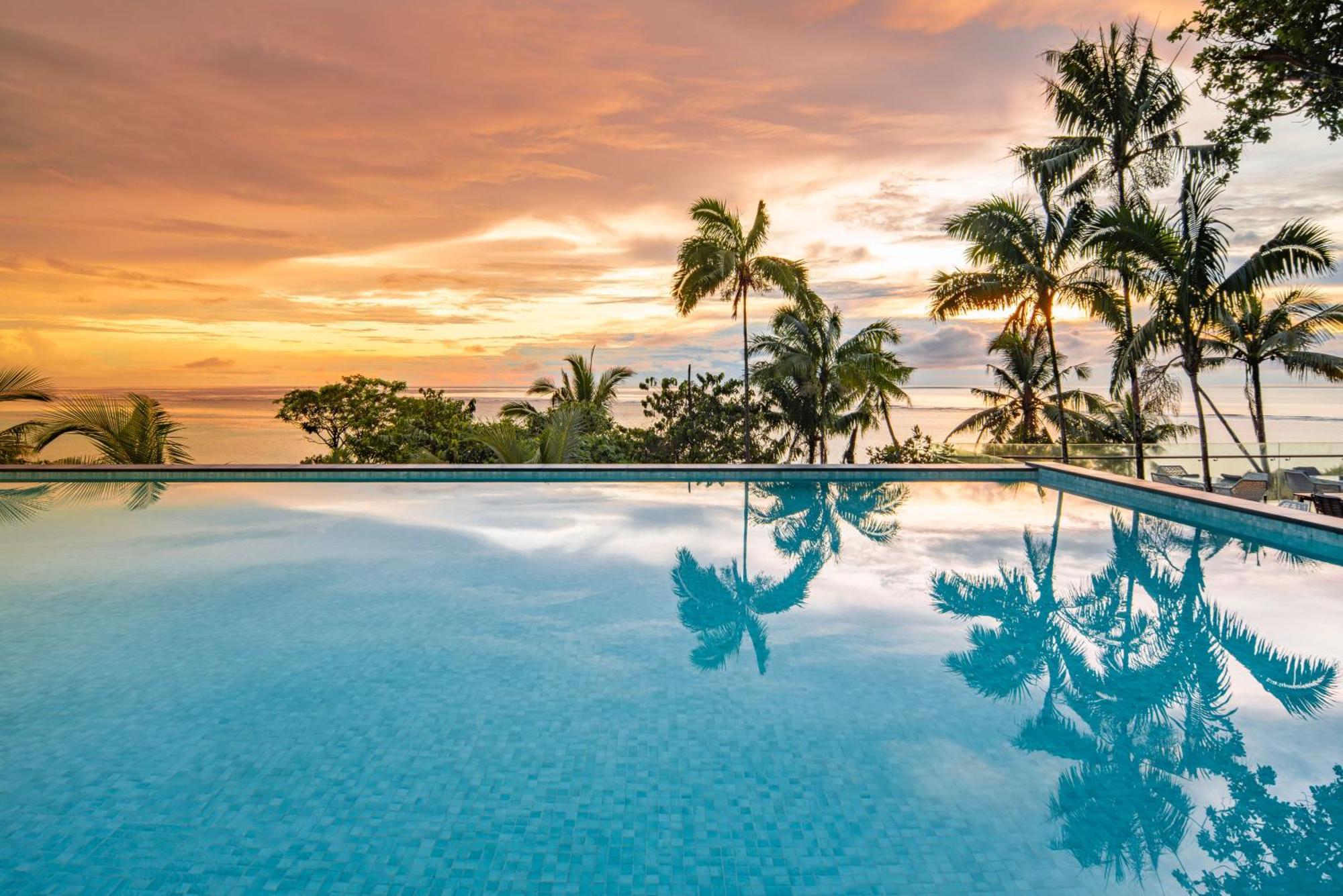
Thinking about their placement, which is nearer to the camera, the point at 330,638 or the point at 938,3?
the point at 330,638

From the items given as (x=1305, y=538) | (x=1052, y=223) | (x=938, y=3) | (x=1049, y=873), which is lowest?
(x=1049, y=873)

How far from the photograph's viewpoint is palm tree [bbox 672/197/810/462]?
12.8 m

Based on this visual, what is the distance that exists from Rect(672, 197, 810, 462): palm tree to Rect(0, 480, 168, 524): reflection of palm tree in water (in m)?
8.40

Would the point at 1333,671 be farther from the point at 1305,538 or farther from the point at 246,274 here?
the point at 246,274

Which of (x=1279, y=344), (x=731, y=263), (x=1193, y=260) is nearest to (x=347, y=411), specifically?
(x=731, y=263)

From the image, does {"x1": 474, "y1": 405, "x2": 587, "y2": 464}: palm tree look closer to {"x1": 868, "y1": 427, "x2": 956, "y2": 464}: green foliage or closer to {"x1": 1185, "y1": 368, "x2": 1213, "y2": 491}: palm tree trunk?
{"x1": 868, "y1": 427, "x2": 956, "y2": 464}: green foliage

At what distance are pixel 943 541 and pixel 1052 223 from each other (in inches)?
270

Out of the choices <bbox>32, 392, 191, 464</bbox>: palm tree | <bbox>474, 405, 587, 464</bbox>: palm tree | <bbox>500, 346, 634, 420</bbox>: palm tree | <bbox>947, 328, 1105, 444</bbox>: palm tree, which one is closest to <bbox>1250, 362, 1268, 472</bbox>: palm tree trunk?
<bbox>947, 328, 1105, 444</bbox>: palm tree

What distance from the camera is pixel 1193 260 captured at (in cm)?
941

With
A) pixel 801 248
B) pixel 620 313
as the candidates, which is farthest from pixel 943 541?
pixel 620 313

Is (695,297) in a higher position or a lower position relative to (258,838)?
higher

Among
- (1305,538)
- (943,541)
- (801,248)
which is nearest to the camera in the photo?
(1305,538)

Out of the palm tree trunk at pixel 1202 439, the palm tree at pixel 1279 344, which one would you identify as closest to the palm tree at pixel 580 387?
the palm tree trunk at pixel 1202 439

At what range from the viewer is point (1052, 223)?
39.2ft
